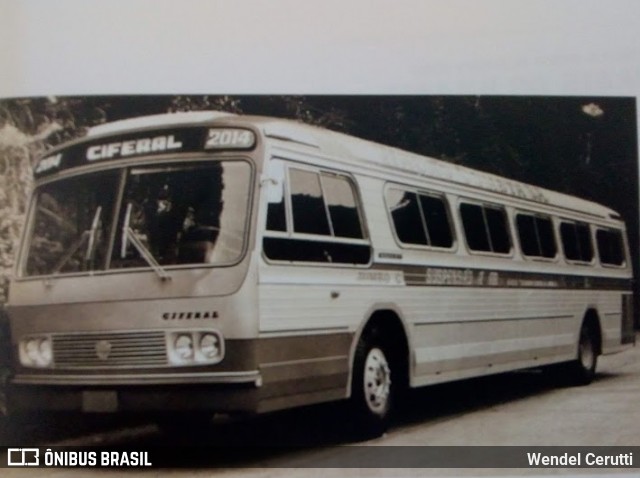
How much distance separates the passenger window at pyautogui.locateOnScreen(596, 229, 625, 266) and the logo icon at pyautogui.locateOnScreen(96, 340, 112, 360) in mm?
2807

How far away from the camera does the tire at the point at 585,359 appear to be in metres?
5.75

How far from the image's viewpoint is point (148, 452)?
466cm

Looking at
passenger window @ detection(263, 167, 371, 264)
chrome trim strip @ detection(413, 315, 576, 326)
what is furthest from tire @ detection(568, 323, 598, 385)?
passenger window @ detection(263, 167, 371, 264)

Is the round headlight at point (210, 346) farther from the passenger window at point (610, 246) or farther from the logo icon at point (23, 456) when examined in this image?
the passenger window at point (610, 246)

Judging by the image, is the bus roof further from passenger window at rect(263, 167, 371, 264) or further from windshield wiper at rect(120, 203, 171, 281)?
windshield wiper at rect(120, 203, 171, 281)

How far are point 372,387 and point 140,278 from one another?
1290 millimetres

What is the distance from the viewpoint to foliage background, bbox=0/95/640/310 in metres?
4.75

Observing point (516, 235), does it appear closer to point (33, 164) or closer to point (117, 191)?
point (117, 191)

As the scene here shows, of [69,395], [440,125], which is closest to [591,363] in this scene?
[440,125]

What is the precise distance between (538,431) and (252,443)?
152cm

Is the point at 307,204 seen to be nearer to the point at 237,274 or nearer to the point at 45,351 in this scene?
the point at 237,274

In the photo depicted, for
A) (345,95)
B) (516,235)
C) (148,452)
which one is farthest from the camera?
(516,235)

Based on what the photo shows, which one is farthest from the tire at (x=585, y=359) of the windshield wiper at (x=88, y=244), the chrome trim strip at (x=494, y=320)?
the windshield wiper at (x=88, y=244)

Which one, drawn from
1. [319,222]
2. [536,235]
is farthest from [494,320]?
[319,222]
